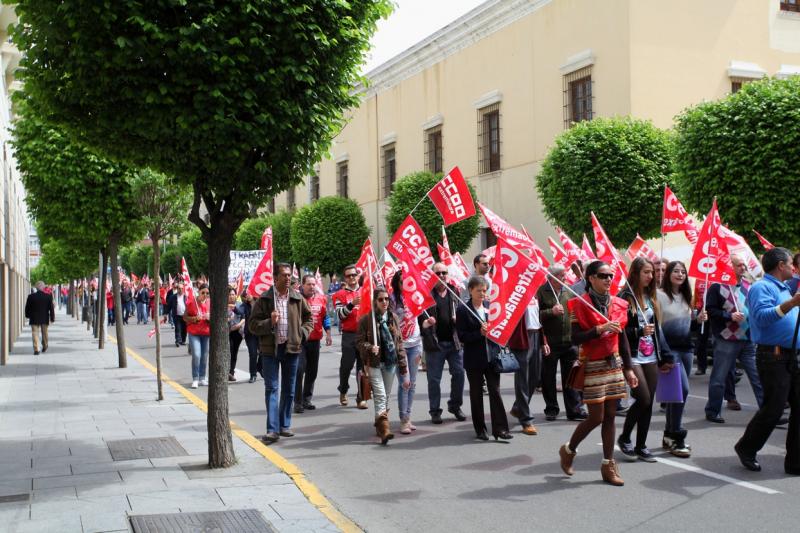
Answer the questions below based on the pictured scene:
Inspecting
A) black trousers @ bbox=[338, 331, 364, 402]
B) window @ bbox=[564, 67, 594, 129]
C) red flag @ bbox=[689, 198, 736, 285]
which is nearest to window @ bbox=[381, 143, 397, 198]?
window @ bbox=[564, 67, 594, 129]

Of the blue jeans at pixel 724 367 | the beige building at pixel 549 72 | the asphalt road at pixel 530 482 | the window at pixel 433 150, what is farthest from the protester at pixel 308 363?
the window at pixel 433 150

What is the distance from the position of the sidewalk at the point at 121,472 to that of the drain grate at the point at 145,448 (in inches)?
0.4

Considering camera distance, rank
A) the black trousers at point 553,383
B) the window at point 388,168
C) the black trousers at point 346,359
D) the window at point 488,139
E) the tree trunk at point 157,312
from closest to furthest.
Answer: the black trousers at point 553,383
the black trousers at point 346,359
the tree trunk at point 157,312
the window at point 488,139
the window at point 388,168

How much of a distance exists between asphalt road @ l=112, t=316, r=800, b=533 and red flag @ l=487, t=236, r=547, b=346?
1227 mm

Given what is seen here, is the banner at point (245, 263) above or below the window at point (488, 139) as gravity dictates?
below

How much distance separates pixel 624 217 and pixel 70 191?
12.4 m

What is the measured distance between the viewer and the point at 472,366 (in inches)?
350

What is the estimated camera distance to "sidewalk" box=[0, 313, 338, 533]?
5.85 meters

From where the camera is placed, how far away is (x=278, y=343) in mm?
9086

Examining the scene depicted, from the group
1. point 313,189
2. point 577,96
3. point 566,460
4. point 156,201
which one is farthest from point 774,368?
point 313,189

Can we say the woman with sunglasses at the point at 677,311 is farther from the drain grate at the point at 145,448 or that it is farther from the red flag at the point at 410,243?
the drain grate at the point at 145,448

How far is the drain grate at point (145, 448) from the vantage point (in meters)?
8.04

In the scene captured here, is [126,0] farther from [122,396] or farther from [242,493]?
[122,396]

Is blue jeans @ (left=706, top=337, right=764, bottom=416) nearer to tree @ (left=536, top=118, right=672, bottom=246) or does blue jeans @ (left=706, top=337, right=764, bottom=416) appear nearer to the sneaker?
the sneaker
